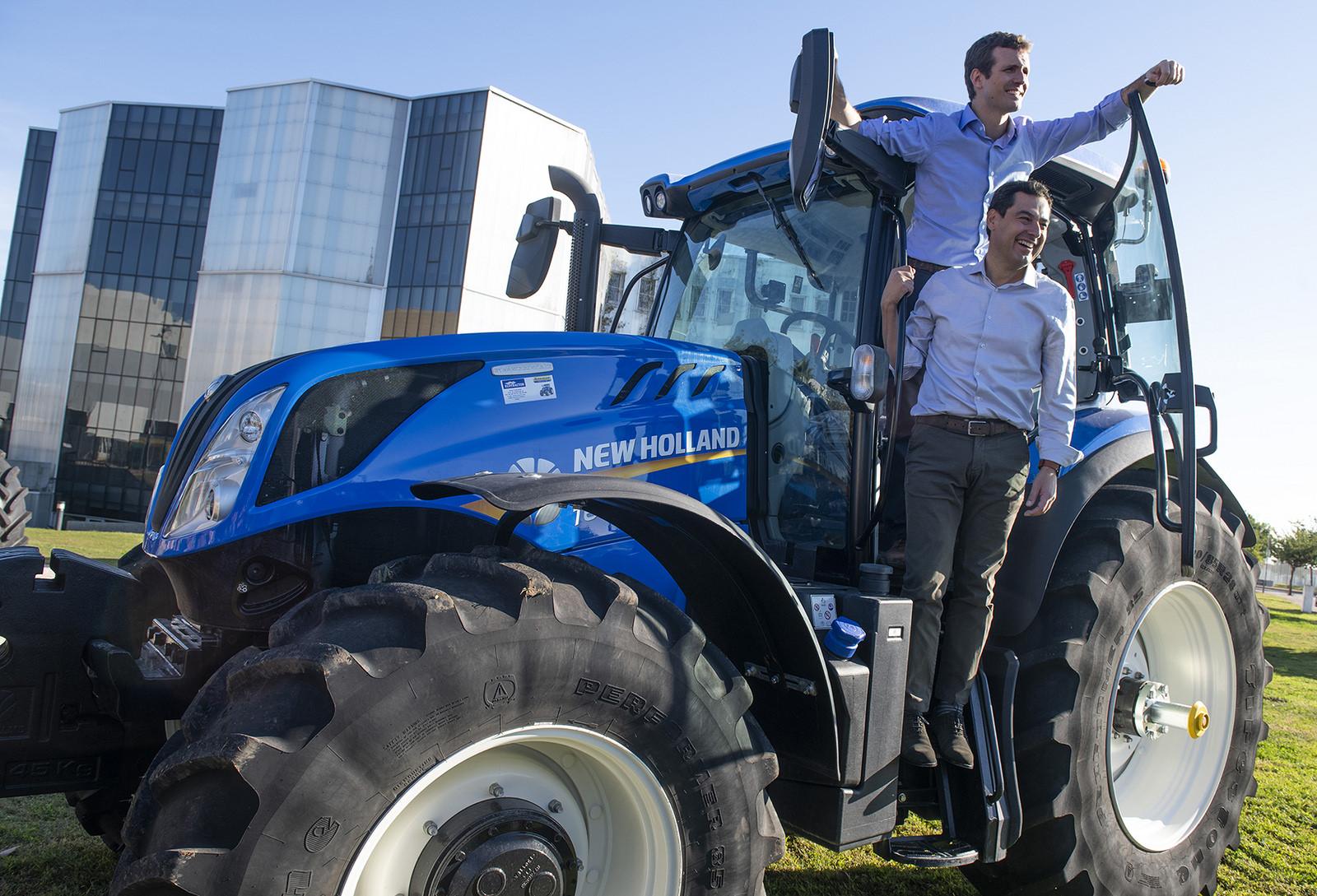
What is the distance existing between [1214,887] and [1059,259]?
2.52 m

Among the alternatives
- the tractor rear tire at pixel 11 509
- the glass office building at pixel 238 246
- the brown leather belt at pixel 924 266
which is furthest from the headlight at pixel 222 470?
the glass office building at pixel 238 246

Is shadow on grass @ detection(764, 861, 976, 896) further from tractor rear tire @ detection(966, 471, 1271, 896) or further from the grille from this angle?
the grille

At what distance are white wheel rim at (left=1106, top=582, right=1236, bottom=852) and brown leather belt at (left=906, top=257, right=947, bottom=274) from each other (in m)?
1.52

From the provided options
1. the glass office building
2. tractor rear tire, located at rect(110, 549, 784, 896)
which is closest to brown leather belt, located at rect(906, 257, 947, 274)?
tractor rear tire, located at rect(110, 549, 784, 896)

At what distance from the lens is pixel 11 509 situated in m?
7.25

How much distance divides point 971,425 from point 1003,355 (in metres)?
0.26

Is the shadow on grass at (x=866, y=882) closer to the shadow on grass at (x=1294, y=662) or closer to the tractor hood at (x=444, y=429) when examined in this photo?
the tractor hood at (x=444, y=429)

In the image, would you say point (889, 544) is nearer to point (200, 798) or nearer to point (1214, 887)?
point (1214, 887)

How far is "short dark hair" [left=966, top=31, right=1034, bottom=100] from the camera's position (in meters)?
3.19

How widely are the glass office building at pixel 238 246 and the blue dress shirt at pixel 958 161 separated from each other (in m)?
30.0

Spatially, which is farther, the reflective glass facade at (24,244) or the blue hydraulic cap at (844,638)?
the reflective glass facade at (24,244)

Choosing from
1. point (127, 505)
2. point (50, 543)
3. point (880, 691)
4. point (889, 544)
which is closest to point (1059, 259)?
point (889, 544)

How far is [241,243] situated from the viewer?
35219 millimetres

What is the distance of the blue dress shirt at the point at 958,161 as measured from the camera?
123 inches
